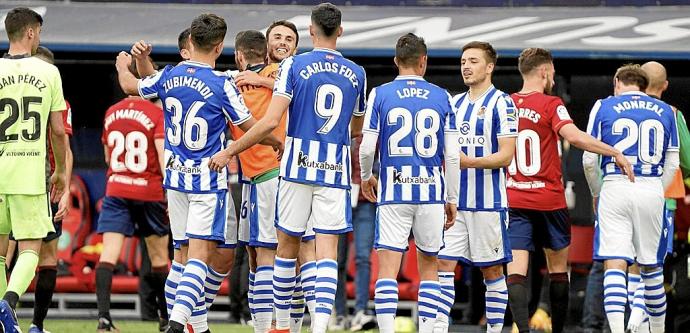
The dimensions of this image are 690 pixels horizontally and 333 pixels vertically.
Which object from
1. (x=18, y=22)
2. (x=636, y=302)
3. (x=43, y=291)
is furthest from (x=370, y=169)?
(x=636, y=302)

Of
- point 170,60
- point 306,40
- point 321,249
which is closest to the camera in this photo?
point 321,249

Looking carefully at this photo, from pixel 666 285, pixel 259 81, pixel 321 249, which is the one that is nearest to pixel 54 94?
pixel 259 81

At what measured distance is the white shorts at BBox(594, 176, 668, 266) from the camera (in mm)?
10664

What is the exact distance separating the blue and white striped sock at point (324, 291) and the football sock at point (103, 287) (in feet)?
10.9

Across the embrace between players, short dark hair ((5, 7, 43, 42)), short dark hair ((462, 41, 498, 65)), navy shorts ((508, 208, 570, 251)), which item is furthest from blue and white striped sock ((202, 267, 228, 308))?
short dark hair ((462, 41, 498, 65))

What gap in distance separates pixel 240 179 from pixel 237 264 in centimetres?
323

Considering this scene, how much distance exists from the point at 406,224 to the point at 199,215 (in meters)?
1.35

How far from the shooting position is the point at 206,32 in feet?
30.3

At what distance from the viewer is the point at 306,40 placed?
43.7 ft

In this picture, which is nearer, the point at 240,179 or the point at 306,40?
the point at 240,179

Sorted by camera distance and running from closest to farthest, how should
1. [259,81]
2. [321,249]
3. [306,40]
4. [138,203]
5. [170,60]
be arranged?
[321,249], [259,81], [138,203], [306,40], [170,60]

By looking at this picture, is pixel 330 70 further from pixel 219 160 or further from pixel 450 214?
pixel 450 214

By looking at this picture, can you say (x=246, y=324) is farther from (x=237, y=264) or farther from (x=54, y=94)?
(x=54, y=94)

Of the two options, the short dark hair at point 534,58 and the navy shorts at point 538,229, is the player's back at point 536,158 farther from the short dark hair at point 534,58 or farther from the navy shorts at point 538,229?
the short dark hair at point 534,58
